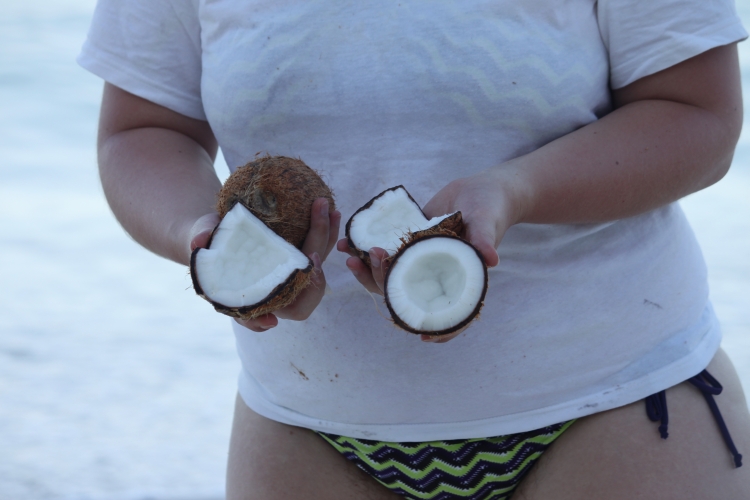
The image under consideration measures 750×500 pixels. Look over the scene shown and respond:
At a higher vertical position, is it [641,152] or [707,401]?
[641,152]

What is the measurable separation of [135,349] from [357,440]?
2126mm

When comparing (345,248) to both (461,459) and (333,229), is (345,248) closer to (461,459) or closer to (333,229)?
(333,229)

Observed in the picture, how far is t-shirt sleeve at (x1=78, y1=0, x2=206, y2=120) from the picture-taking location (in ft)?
3.27

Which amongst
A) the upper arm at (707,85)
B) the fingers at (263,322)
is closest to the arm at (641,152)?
the upper arm at (707,85)

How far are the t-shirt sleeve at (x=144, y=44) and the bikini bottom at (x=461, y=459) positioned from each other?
1.85 feet

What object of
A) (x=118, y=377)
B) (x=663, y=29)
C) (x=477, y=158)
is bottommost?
(x=118, y=377)

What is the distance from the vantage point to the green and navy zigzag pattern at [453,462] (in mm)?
913

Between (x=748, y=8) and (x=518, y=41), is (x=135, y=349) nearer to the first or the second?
(x=518, y=41)

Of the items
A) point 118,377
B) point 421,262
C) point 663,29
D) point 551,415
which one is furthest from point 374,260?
point 118,377

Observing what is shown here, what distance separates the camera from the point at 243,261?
875mm

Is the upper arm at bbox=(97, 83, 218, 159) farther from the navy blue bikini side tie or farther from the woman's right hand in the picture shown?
the navy blue bikini side tie

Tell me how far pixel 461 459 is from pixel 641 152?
45 cm

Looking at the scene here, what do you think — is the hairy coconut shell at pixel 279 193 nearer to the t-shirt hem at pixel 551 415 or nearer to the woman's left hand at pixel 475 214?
the woman's left hand at pixel 475 214

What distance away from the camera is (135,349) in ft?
9.39
